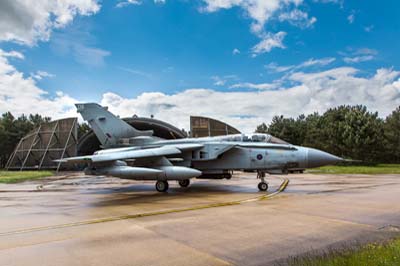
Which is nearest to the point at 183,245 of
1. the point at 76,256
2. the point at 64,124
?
the point at 76,256

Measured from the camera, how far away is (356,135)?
3928 cm

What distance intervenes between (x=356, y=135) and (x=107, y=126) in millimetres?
33916

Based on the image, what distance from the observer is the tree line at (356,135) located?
1558 inches

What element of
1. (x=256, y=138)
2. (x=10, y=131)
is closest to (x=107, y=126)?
(x=256, y=138)

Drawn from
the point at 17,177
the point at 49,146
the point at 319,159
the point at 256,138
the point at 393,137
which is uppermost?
the point at 393,137

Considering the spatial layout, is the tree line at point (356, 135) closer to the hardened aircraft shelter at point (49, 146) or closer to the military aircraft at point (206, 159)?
the military aircraft at point (206, 159)

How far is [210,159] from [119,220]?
6967 millimetres

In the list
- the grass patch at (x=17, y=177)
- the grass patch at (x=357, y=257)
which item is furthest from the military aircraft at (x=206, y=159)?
the grass patch at (x=17, y=177)

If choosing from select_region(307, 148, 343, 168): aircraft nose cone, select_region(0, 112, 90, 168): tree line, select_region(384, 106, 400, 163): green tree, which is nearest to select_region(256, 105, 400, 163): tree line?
select_region(384, 106, 400, 163): green tree

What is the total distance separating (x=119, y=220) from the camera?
7270mm

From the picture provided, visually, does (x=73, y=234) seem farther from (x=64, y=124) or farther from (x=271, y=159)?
(x=64, y=124)

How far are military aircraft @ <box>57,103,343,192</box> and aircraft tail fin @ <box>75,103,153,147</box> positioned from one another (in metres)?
1.32

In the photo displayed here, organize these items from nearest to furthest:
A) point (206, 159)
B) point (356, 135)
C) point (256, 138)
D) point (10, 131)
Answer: point (256, 138) → point (206, 159) → point (356, 135) → point (10, 131)

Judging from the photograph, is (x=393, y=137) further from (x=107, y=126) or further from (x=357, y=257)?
(x=357, y=257)
